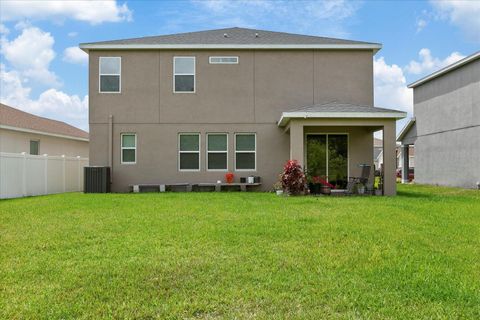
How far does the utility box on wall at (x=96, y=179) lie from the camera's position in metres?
17.6

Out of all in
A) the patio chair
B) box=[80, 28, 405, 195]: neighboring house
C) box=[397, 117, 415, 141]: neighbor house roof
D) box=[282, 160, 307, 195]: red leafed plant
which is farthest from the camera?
box=[397, 117, 415, 141]: neighbor house roof

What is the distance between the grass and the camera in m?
4.19

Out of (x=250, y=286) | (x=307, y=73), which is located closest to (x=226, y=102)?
(x=307, y=73)

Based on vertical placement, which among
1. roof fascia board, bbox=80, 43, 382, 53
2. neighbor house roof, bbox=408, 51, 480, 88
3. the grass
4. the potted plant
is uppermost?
neighbor house roof, bbox=408, 51, 480, 88

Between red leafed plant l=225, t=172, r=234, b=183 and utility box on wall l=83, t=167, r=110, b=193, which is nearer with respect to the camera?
utility box on wall l=83, t=167, r=110, b=193

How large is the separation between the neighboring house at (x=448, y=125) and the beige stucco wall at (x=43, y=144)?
21122 millimetres

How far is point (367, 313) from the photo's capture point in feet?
13.3

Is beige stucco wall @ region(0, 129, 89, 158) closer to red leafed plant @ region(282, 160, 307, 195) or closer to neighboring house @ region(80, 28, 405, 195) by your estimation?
neighboring house @ region(80, 28, 405, 195)

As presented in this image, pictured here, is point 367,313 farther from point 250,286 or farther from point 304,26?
point 304,26

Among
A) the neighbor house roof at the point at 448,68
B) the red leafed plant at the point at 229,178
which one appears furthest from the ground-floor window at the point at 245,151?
the neighbor house roof at the point at 448,68

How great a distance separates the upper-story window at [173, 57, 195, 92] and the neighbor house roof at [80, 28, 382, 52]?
23.1 inches

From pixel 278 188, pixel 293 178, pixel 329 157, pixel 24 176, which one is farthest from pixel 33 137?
pixel 329 157

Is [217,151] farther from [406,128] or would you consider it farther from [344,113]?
[406,128]

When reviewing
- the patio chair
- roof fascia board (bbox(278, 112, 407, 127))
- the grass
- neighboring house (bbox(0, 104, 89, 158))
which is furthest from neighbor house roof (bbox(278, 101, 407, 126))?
neighboring house (bbox(0, 104, 89, 158))
